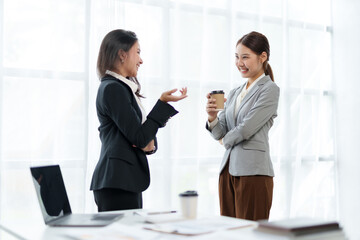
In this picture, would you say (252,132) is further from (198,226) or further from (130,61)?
(198,226)

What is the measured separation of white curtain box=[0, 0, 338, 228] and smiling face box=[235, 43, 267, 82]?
977mm

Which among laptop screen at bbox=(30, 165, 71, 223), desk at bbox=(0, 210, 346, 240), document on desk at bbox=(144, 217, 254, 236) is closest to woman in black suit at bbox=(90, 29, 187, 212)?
laptop screen at bbox=(30, 165, 71, 223)

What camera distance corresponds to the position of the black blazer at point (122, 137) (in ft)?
6.18

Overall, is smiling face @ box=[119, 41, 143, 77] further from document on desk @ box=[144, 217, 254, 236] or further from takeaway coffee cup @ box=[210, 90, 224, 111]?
document on desk @ box=[144, 217, 254, 236]

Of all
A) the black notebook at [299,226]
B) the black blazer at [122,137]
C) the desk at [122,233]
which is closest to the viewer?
the black notebook at [299,226]

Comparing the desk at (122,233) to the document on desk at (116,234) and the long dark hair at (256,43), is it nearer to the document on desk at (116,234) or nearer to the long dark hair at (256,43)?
the document on desk at (116,234)

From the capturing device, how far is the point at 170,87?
3523 mm

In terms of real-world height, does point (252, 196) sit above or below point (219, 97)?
below

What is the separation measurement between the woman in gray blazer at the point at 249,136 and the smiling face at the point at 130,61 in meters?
0.53

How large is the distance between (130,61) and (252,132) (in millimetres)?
804

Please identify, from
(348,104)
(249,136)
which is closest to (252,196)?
(249,136)

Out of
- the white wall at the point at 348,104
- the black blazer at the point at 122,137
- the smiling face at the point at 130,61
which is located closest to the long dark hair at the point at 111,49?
the smiling face at the point at 130,61

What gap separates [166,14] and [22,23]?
3.71 ft

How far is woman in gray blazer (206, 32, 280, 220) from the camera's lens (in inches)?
96.8
